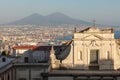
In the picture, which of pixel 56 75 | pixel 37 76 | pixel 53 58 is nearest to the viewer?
pixel 56 75

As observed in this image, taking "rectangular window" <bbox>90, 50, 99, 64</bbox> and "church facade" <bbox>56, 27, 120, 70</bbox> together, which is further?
"rectangular window" <bbox>90, 50, 99, 64</bbox>

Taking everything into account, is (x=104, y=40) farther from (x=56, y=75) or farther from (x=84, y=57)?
(x=56, y=75)

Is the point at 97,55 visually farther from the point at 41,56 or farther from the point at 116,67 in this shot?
the point at 41,56

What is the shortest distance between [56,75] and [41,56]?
1519 cm

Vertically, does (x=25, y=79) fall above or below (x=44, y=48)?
below

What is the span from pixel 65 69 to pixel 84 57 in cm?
216

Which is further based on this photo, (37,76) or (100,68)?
(37,76)

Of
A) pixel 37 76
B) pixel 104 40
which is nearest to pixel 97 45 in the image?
pixel 104 40

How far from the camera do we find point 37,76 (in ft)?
153

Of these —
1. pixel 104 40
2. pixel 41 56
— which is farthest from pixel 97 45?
pixel 41 56

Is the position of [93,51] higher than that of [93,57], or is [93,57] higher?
[93,51]

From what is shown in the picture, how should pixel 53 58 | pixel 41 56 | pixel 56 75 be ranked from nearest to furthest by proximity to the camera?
pixel 56 75 < pixel 53 58 < pixel 41 56

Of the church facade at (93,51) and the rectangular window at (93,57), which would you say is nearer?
the church facade at (93,51)

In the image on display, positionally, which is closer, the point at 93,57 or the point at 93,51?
the point at 93,51
